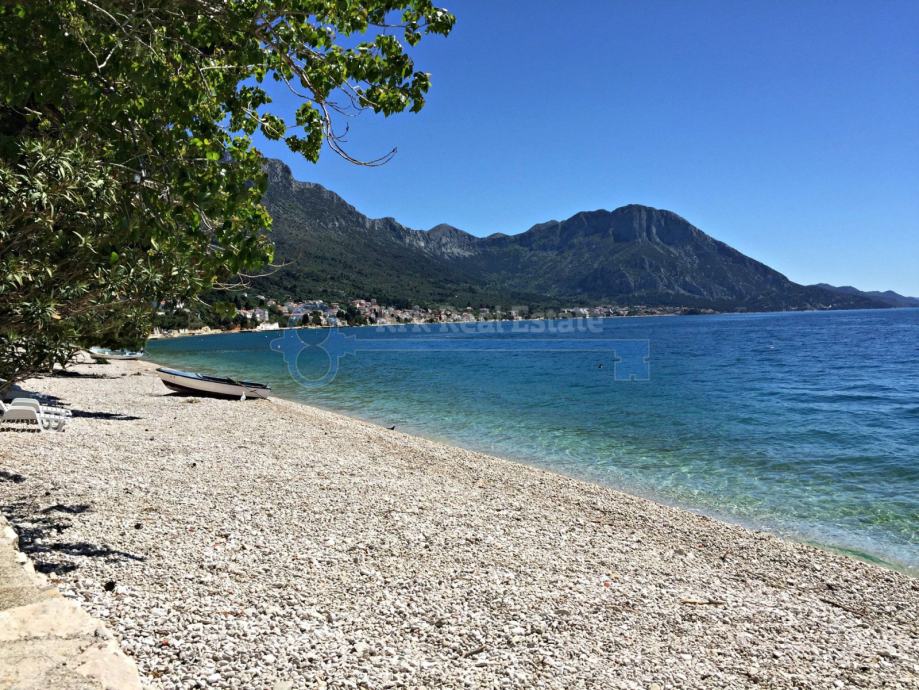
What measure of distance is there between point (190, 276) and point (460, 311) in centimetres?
17027

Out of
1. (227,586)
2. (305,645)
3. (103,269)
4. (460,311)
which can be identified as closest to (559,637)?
(305,645)

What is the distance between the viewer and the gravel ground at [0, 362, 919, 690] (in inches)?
183

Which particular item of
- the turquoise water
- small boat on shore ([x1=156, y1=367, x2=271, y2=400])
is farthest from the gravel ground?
small boat on shore ([x1=156, y1=367, x2=271, y2=400])

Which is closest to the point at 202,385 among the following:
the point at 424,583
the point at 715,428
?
the point at 424,583

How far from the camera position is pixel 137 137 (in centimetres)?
470

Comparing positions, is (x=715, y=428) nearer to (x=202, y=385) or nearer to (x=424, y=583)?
(x=424, y=583)

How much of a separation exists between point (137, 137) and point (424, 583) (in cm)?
540

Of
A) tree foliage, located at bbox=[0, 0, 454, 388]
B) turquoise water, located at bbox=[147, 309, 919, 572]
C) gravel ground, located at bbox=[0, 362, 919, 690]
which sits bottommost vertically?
turquoise water, located at bbox=[147, 309, 919, 572]

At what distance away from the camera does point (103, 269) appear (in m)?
4.86

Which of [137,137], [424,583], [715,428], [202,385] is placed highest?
[137,137]

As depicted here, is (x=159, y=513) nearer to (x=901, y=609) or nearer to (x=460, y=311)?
(x=901, y=609)

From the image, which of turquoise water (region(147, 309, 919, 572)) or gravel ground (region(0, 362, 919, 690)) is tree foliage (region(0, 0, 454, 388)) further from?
turquoise water (region(147, 309, 919, 572))

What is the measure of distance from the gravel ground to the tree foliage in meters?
2.85

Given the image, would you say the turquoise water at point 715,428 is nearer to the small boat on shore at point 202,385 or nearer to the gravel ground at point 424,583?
the gravel ground at point 424,583
